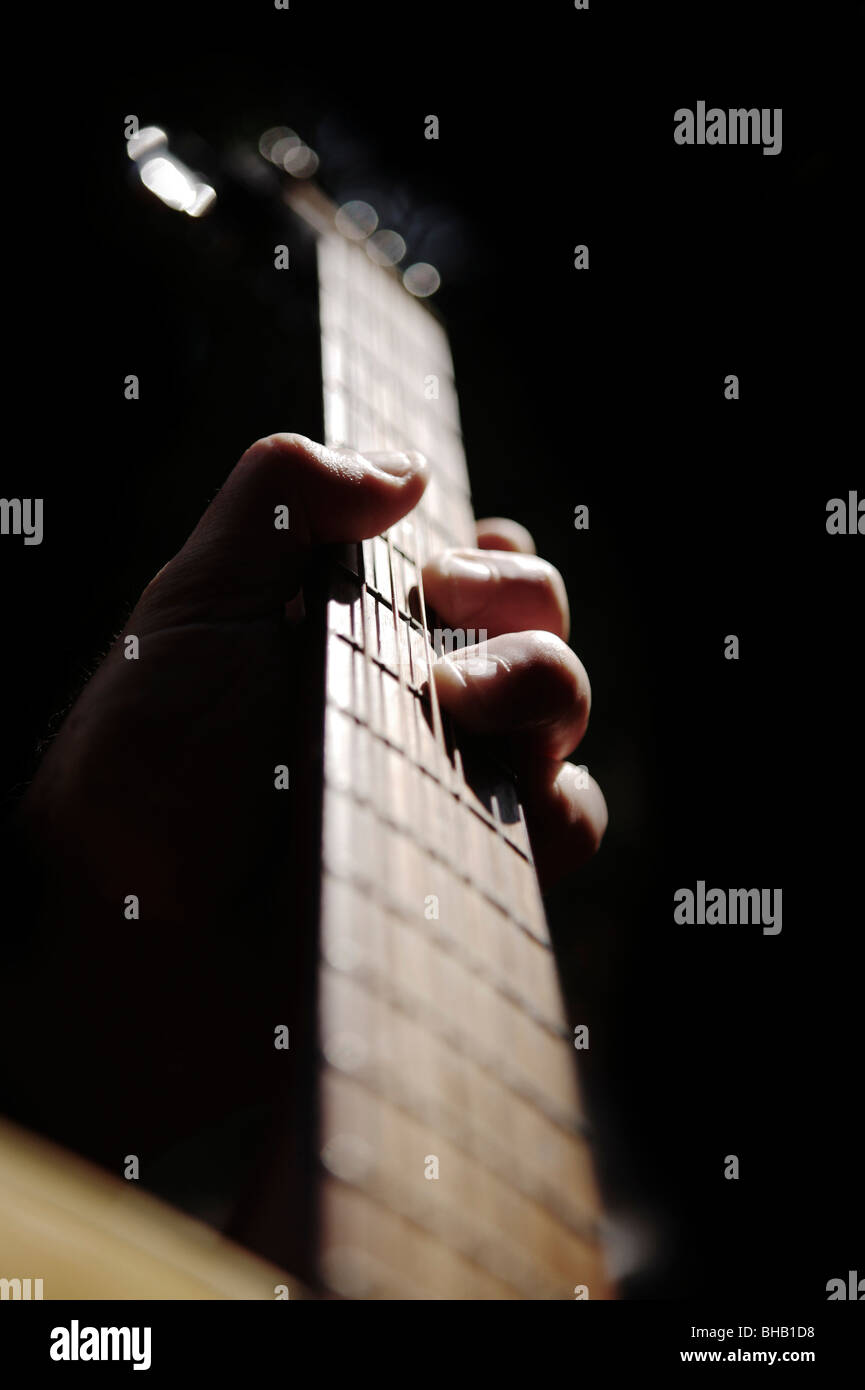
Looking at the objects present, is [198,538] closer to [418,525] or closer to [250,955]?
[418,525]

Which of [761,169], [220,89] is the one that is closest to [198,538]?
[220,89]

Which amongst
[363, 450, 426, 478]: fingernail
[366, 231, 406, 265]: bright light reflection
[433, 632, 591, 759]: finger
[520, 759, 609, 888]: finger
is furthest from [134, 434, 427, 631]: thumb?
[366, 231, 406, 265]: bright light reflection

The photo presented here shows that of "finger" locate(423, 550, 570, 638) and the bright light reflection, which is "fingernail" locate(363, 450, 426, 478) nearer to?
"finger" locate(423, 550, 570, 638)

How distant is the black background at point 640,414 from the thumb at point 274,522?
30 centimetres

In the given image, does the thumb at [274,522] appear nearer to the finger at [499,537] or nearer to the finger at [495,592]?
the finger at [495,592]

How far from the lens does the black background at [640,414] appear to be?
869 mm

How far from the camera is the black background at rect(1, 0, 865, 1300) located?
0.87 meters

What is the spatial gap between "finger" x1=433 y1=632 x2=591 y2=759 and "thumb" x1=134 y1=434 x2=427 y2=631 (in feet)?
0.44

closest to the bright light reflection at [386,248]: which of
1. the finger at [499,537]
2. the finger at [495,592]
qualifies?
the finger at [499,537]

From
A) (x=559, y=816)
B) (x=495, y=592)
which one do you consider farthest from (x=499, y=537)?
(x=559, y=816)

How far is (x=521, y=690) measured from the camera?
0.55 metres

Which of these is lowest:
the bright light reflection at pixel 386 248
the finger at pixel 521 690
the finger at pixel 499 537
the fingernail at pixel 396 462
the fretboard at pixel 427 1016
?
the fretboard at pixel 427 1016

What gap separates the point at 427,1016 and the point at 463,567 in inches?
15.8

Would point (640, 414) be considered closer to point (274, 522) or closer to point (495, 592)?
point (495, 592)
